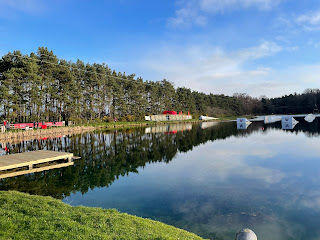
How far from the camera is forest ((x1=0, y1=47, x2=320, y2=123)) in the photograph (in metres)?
31.7

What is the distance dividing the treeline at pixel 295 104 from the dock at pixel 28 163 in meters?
86.1

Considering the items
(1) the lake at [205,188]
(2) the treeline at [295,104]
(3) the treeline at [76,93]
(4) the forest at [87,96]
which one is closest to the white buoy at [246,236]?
(1) the lake at [205,188]

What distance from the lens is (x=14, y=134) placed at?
81.2 ft

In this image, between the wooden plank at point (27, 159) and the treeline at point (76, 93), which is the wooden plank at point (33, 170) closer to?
the wooden plank at point (27, 159)

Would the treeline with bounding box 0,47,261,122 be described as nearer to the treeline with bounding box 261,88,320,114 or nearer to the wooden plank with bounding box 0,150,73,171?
the wooden plank with bounding box 0,150,73,171

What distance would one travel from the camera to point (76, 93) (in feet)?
131

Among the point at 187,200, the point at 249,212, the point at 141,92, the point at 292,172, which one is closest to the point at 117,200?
the point at 187,200

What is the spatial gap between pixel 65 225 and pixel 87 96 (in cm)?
4337

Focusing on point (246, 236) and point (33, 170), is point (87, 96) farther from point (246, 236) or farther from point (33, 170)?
point (246, 236)

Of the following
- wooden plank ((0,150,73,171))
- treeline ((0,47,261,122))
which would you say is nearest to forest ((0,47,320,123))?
treeline ((0,47,261,122))

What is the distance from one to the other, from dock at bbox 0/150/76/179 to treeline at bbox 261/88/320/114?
282 ft

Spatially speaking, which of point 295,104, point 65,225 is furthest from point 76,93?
point 295,104

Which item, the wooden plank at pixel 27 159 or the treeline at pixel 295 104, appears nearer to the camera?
the wooden plank at pixel 27 159

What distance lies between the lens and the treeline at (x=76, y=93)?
31.5m
